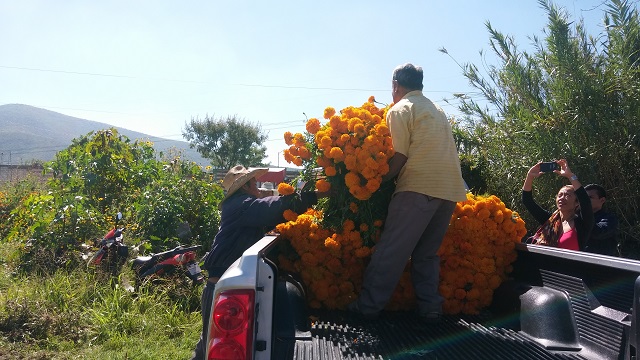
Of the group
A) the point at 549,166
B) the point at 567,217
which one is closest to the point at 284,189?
the point at 549,166

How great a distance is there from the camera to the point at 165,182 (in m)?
8.38

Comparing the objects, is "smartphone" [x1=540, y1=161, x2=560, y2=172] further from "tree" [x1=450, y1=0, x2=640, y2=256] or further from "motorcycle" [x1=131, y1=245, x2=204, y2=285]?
"motorcycle" [x1=131, y1=245, x2=204, y2=285]

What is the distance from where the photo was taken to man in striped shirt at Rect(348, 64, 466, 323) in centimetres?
314

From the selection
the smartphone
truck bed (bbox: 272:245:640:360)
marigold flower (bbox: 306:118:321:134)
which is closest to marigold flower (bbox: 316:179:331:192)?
marigold flower (bbox: 306:118:321:134)

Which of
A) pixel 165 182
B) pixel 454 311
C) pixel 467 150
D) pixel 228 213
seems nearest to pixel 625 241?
pixel 467 150

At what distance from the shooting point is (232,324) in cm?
214

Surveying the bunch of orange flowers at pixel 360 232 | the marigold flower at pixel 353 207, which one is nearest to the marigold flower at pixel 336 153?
the bunch of orange flowers at pixel 360 232

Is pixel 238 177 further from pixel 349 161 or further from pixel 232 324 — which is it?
pixel 232 324

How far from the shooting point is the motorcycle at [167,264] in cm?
651

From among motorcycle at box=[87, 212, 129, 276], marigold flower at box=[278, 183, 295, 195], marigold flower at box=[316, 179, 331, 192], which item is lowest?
motorcycle at box=[87, 212, 129, 276]

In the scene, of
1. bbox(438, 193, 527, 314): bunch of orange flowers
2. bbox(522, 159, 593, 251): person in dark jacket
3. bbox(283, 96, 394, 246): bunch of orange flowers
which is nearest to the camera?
bbox(283, 96, 394, 246): bunch of orange flowers

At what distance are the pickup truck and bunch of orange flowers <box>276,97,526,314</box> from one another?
6.0 inches

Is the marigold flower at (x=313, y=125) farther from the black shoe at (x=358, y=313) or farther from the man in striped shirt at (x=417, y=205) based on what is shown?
the black shoe at (x=358, y=313)

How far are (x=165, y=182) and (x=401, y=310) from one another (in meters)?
5.83
